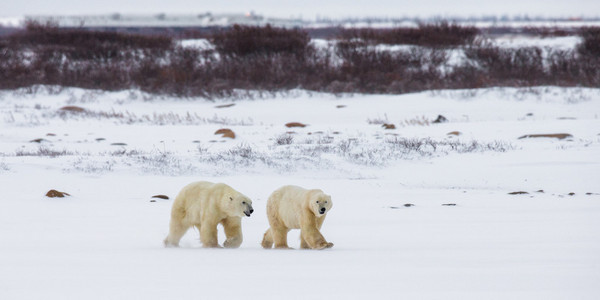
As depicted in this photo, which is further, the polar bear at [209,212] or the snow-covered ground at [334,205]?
the polar bear at [209,212]

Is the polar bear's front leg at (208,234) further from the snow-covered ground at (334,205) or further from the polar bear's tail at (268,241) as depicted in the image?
the polar bear's tail at (268,241)

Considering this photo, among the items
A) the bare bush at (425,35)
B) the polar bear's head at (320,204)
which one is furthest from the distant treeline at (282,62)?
the polar bear's head at (320,204)

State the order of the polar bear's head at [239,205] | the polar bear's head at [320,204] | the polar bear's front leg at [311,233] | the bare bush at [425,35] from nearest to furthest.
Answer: the polar bear's head at [320,204]
the polar bear's head at [239,205]
the polar bear's front leg at [311,233]
the bare bush at [425,35]

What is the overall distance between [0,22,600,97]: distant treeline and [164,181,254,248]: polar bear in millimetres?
16702

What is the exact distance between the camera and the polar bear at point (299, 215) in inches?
179

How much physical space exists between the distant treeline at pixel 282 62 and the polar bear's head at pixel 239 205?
17175mm

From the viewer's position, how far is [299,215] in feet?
15.6

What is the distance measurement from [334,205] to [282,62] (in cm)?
1720

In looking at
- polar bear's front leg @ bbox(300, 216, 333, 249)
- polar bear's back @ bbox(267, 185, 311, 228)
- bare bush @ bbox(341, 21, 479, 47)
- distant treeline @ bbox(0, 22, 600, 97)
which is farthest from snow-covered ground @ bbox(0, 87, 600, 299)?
bare bush @ bbox(341, 21, 479, 47)

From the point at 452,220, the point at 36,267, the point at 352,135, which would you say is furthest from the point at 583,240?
the point at 352,135

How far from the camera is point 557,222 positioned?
233 inches

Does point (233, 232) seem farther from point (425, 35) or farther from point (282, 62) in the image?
point (425, 35)

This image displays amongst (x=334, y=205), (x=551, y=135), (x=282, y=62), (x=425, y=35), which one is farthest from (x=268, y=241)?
(x=425, y=35)

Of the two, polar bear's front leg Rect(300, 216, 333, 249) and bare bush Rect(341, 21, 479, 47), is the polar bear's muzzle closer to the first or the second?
polar bear's front leg Rect(300, 216, 333, 249)
